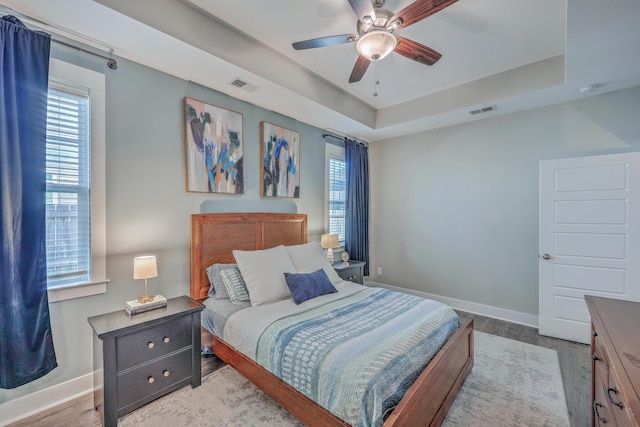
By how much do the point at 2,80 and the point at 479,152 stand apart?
4.80 meters

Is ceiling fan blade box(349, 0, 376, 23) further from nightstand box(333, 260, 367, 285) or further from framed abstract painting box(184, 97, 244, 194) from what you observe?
nightstand box(333, 260, 367, 285)

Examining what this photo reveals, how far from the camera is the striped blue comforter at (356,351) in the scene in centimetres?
146

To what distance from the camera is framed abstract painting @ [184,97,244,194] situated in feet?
9.17

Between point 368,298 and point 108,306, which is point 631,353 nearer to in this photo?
point 368,298

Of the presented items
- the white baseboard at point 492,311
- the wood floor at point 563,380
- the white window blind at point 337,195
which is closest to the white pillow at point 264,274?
the wood floor at point 563,380

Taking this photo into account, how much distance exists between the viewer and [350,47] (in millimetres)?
2703

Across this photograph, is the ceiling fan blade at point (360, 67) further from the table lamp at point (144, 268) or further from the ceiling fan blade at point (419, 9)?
the table lamp at point (144, 268)

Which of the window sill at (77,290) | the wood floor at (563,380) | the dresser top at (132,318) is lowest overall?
the wood floor at (563,380)

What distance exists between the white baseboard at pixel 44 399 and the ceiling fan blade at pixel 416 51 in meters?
3.53

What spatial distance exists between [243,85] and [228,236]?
63.0 inches

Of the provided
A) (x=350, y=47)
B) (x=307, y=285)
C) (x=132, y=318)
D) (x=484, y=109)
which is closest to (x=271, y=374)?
(x=307, y=285)

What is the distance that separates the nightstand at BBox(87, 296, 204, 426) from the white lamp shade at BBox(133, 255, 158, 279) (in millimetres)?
292

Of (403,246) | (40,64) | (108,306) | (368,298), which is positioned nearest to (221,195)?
(108,306)

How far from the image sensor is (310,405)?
1.69m
